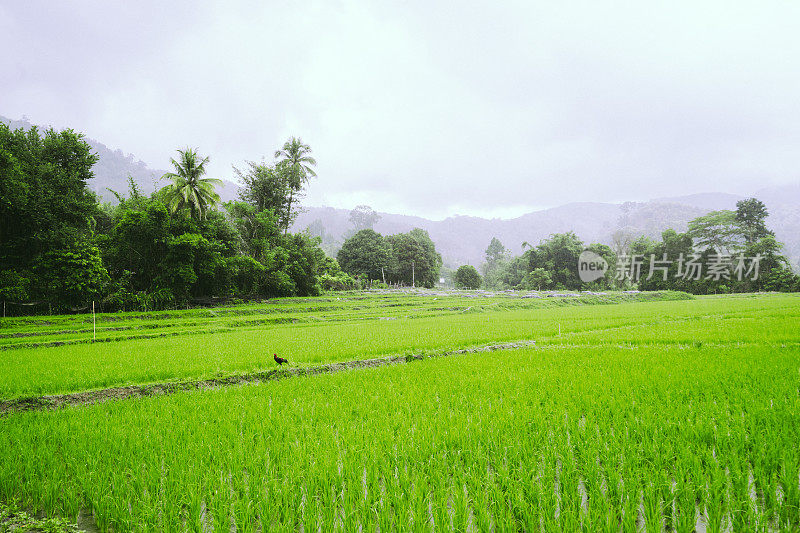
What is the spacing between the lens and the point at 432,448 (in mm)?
3232

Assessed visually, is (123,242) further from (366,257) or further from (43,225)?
(366,257)

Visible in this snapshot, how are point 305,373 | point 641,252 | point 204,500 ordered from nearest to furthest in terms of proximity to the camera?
point 204,500 → point 305,373 → point 641,252

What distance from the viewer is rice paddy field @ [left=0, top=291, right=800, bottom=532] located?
2240 millimetres

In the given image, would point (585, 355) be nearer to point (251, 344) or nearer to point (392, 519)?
point (392, 519)

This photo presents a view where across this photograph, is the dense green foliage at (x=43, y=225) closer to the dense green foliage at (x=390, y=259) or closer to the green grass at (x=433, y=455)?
the green grass at (x=433, y=455)

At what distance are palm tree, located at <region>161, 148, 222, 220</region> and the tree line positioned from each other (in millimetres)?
78

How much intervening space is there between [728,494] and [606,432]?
1.13 m

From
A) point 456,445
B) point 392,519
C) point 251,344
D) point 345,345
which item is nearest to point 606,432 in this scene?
point 456,445

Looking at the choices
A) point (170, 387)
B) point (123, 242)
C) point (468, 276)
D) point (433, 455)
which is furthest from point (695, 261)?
point (123, 242)

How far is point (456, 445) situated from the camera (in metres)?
3.35

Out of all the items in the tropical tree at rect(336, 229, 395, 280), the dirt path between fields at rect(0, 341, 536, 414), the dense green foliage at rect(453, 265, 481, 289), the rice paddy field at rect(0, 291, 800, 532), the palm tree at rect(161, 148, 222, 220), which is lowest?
the dirt path between fields at rect(0, 341, 536, 414)

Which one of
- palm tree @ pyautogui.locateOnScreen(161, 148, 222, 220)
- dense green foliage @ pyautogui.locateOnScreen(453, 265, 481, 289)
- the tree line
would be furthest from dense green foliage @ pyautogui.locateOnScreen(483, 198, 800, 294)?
palm tree @ pyautogui.locateOnScreen(161, 148, 222, 220)

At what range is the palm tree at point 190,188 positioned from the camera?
24.8 metres

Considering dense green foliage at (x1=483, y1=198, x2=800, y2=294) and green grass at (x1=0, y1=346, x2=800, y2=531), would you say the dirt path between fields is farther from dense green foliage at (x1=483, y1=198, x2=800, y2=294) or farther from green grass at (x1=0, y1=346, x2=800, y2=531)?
dense green foliage at (x1=483, y1=198, x2=800, y2=294)
